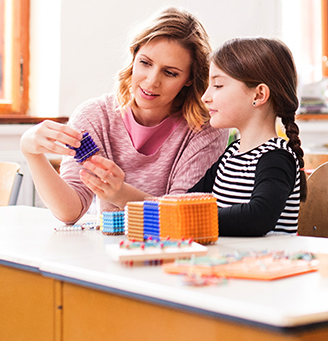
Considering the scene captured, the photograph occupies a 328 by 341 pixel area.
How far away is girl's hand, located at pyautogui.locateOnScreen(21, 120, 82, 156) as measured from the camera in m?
0.97

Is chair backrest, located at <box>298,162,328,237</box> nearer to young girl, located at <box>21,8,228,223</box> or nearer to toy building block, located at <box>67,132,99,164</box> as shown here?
young girl, located at <box>21,8,228,223</box>

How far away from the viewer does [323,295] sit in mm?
524

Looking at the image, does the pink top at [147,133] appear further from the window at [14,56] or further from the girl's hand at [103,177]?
the window at [14,56]

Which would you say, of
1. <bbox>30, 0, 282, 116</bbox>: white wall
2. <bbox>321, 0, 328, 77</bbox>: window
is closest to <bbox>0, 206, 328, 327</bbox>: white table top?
<bbox>30, 0, 282, 116</bbox>: white wall

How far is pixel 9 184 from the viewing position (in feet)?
6.30

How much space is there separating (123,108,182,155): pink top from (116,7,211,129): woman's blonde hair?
0.05 metres

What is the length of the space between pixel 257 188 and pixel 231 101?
0.94 feet

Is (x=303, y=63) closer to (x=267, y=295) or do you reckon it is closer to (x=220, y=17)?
(x=220, y=17)

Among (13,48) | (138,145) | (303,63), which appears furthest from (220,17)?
(138,145)

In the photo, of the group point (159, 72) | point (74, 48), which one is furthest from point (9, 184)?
point (74, 48)

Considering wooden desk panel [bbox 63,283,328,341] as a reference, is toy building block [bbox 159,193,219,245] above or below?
above

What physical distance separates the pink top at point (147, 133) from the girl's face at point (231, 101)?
30 centimetres

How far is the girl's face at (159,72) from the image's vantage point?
1.34m

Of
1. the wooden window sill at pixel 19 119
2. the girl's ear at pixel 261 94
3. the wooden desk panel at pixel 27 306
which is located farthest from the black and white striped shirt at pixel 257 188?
the wooden window sill at pixel 19 119
